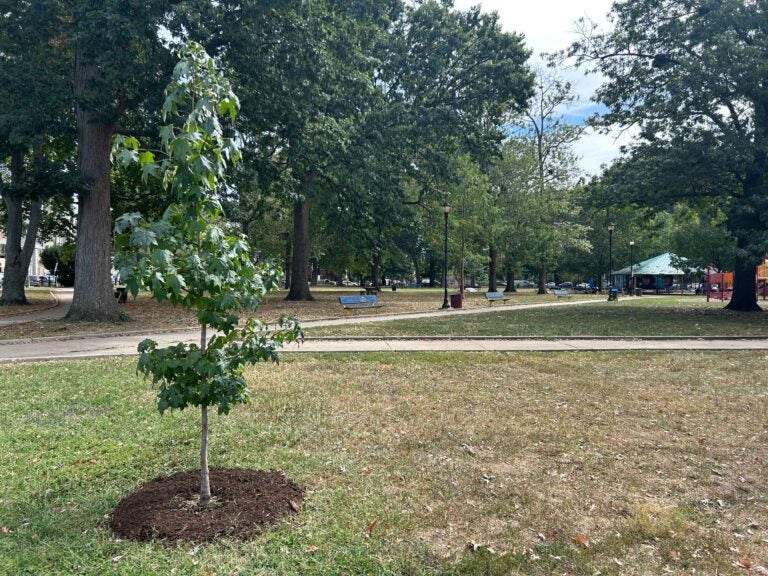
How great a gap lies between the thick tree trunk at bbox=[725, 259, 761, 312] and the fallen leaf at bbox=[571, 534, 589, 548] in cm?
2323

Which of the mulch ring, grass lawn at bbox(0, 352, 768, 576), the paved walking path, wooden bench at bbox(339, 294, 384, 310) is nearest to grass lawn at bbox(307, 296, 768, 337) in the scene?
the paved walking path

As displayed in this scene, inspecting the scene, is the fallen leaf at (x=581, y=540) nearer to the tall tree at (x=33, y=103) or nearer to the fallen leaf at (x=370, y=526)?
the fallen leaf at (x=370, y=526)

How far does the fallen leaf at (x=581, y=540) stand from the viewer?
336 centimetres

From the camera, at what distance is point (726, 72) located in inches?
719

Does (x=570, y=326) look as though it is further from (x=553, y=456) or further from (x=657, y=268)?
(x=657, y=268)

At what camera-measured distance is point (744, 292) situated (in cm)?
2267

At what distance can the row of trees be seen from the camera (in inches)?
580

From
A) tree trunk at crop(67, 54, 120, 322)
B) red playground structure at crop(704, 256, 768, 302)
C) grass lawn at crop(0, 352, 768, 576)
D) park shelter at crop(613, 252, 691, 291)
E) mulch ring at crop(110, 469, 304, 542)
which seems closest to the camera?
grass lawn at crop(0, 352, 768, 576)

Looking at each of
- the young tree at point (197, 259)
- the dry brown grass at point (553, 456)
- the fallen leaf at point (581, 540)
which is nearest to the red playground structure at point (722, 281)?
the dry brown grass at point (553, 456)

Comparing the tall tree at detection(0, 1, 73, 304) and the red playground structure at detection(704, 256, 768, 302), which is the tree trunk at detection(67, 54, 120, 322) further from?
the red playground structure at detection(704, 256, 768, 302)

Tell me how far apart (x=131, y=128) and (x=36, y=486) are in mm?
16250

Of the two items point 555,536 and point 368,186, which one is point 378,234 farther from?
point 555,536

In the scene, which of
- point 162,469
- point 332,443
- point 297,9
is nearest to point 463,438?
point 332,443

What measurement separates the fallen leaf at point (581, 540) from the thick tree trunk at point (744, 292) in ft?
76.2
